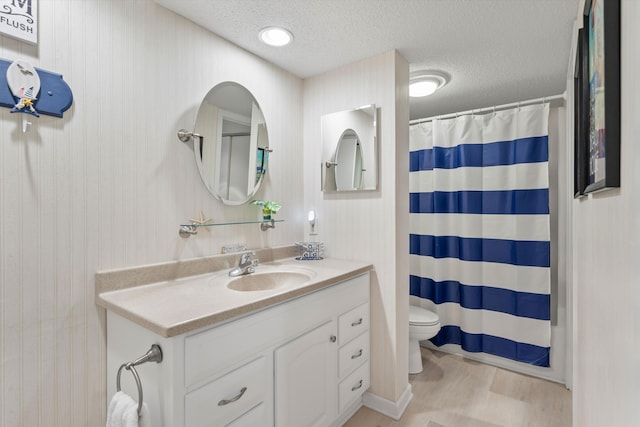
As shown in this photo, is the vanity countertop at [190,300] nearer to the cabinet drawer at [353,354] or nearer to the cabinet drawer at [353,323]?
the cabinet drawer at [353,323]

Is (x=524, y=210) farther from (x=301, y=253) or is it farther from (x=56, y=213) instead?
(x=56, y=213)

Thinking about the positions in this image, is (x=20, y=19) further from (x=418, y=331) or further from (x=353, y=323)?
(x=418, y=331)

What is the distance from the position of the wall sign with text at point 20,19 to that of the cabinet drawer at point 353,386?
204cm

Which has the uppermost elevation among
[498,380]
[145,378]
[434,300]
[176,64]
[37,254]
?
[176,64]

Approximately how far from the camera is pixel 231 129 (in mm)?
1733

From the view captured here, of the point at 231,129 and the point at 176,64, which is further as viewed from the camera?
the point at 231,129

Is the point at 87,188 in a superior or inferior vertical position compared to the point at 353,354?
superior

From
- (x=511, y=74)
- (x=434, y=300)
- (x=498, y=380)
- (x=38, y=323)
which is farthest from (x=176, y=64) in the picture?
(x=498, y=380)

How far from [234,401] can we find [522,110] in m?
2.66

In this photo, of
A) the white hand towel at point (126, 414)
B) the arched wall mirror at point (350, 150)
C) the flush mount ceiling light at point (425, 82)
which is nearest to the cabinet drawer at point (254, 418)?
the white hand towel at point (126, 414)

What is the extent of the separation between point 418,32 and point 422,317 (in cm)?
200

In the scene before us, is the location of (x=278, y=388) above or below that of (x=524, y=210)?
below

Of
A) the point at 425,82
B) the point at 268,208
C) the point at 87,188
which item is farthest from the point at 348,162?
the point at 87,188

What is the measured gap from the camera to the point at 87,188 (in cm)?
121
